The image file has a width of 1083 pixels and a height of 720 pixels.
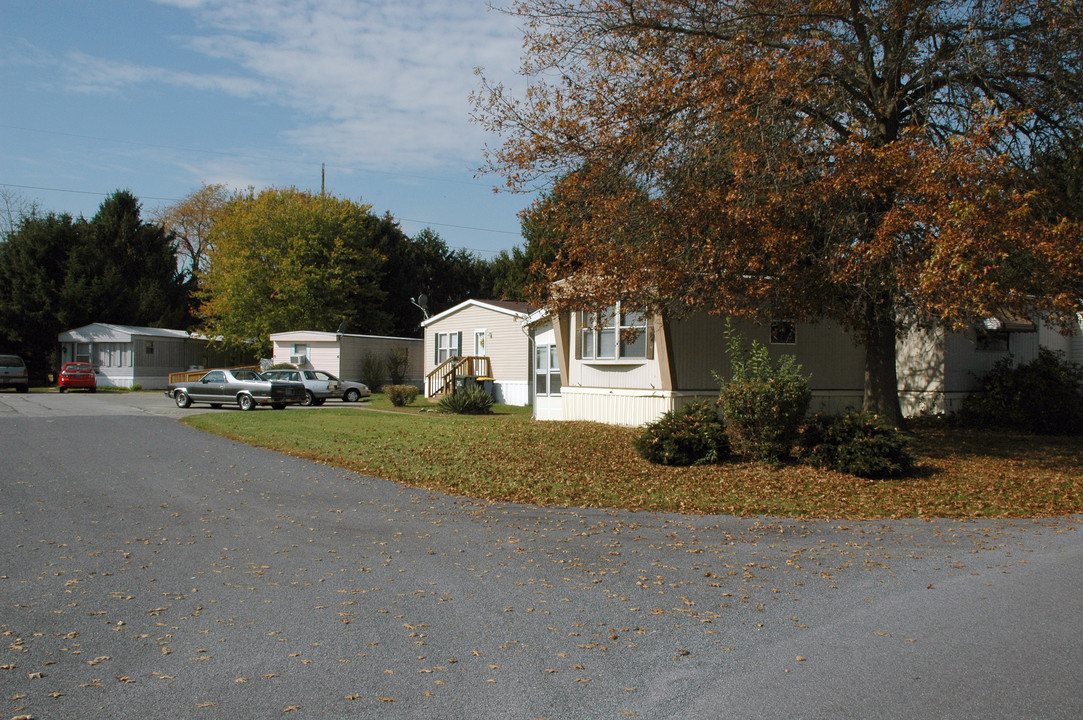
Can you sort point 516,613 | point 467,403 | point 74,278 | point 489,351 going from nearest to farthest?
point 516,613, point 467,403, point 489,351, point 74,278

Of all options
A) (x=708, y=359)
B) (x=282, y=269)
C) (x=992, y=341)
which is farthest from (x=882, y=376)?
(x=282, y=269)

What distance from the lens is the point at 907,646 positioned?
518 cm

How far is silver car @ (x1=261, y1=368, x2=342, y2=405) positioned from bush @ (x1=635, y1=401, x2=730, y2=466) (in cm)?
1882

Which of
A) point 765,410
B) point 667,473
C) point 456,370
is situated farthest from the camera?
point 456,370

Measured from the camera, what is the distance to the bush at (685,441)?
1330 cm

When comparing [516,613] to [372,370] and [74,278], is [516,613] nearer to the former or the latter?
[372,370]

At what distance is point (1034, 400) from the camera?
65.7ft

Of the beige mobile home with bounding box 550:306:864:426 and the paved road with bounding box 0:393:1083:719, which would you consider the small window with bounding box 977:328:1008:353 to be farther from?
the paved road with bounding box 0:393:1083:719

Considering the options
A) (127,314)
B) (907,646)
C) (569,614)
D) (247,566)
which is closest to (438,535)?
(247,566)

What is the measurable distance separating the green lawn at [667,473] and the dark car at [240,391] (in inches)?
307

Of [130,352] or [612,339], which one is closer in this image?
[612,339]

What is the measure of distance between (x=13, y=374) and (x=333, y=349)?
1405 centimetres

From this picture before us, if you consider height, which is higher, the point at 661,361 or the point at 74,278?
the point at 74,278

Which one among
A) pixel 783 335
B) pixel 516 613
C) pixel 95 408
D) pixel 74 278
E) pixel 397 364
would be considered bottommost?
pixel 516 613
